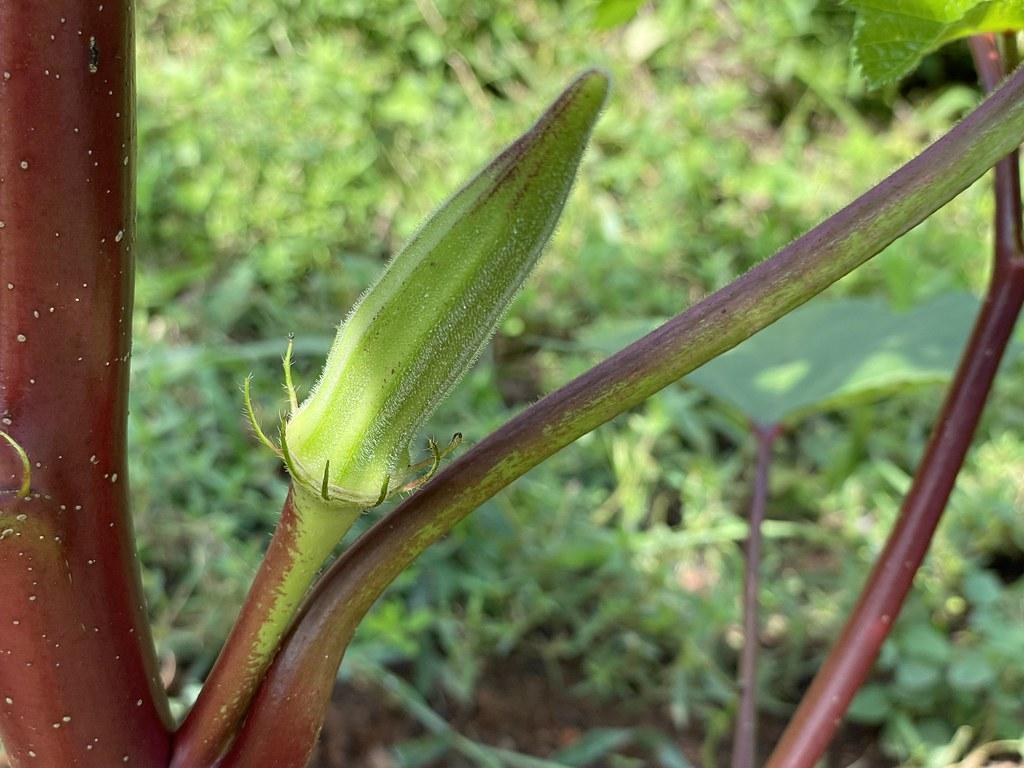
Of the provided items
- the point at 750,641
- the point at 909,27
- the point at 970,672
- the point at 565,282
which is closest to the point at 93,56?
the point at 909,27

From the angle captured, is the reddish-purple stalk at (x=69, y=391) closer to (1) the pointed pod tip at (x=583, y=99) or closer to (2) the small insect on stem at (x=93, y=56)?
(2) the small insect on stem at (x=93, y=56)

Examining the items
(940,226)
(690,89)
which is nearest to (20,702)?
(940,226)

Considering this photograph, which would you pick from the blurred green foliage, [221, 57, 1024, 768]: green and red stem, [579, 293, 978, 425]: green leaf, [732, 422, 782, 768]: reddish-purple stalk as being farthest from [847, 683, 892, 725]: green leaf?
[221, 57, 1024, 768]: green and red stem

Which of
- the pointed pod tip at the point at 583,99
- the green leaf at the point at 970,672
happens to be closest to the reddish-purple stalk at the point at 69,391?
the pointed pod tip at the point at 583,99

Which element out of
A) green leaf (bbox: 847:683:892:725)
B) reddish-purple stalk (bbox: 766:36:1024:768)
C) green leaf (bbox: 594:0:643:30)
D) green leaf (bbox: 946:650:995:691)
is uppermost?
green leaf (bbox: 594:0:643:30)

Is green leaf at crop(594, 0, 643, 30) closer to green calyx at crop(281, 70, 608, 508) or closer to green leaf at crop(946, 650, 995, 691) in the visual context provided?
green calyx at crop(281, 70, 608, 508)

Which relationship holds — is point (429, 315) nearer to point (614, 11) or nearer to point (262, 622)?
point (262, 622)
